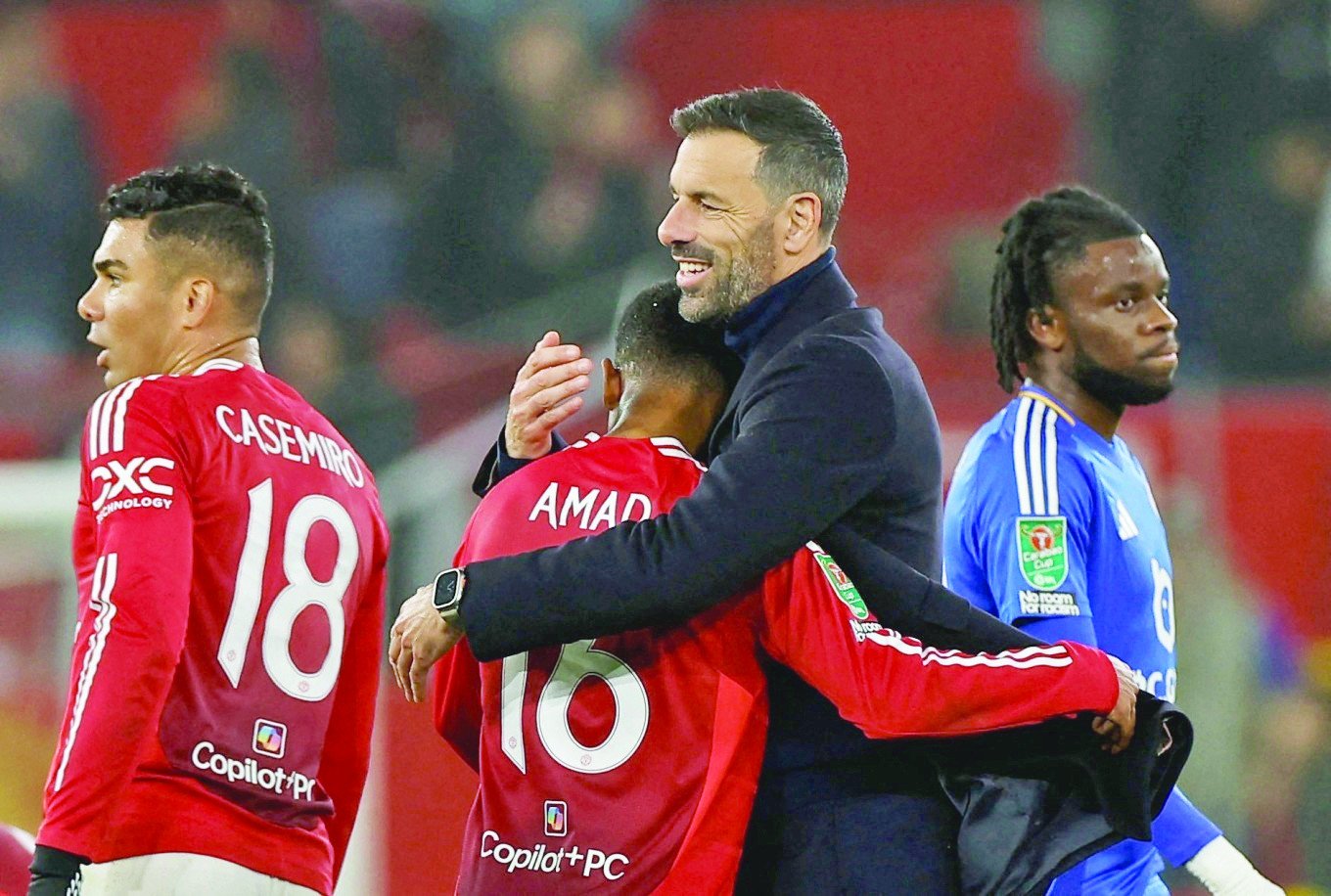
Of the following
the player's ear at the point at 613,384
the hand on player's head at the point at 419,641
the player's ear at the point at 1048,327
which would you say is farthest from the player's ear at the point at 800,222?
the player's ear at the point at 1048,327

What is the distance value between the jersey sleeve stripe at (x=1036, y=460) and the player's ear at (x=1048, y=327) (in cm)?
17

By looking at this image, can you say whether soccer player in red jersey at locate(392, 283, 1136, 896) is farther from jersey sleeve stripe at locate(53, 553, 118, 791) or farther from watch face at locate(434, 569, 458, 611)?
jersey sleeve stripe at locate(53, 553, 118, 791)

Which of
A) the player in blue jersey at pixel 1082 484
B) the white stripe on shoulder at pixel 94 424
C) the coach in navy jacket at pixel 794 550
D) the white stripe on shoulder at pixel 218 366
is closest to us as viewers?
the coach in navy jacket at pixel 794 550

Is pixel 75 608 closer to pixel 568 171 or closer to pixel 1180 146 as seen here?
pixel 568 171

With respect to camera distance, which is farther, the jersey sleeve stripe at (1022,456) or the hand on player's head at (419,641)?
the jersey sleeve stripe at (1022,456)

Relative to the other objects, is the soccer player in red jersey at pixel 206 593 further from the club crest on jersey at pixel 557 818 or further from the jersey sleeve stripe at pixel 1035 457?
A: the jersey sleeve stripe at pixel 1035 457

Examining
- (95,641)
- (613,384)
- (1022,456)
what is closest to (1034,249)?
(1022,456)

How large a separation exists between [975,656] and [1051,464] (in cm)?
92

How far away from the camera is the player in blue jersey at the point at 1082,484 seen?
12.0 ft

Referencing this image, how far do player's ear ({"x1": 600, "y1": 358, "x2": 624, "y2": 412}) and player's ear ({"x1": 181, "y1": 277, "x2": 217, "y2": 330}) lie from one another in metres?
0.85

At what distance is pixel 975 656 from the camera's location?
2.94 m

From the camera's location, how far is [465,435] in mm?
7117

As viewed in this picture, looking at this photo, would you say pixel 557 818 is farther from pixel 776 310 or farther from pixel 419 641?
pixel 776 310

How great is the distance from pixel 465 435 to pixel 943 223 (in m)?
3.19
